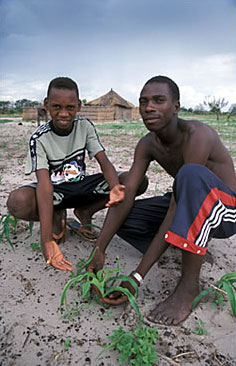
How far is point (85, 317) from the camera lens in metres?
1.50

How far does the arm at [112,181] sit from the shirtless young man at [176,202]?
4 centimetres

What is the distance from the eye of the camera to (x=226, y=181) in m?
1.73

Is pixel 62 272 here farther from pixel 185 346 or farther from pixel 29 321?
pixel 185 346

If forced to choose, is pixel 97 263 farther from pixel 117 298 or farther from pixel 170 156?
pixel 170 156

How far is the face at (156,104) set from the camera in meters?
1.65

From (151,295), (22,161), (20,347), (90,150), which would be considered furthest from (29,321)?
(22,161)

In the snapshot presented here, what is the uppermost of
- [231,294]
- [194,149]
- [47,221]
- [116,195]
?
[194,149]

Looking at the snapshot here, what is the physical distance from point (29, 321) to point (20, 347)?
145mm

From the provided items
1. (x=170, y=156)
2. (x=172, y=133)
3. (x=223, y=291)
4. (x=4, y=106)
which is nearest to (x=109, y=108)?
(x=4, y=106)

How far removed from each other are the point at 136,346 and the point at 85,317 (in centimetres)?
35

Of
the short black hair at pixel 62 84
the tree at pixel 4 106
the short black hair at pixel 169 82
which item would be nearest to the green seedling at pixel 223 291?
the short black hair at pixel 169 82

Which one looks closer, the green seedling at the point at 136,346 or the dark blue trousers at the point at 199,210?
the green seedling at the point at 136,346

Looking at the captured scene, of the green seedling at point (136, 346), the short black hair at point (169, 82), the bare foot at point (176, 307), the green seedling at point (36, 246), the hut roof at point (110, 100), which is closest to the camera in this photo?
the green seedling at point (136, 346)

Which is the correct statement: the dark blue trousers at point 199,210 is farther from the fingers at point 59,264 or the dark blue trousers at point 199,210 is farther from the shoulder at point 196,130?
the fingers at point 59,264
